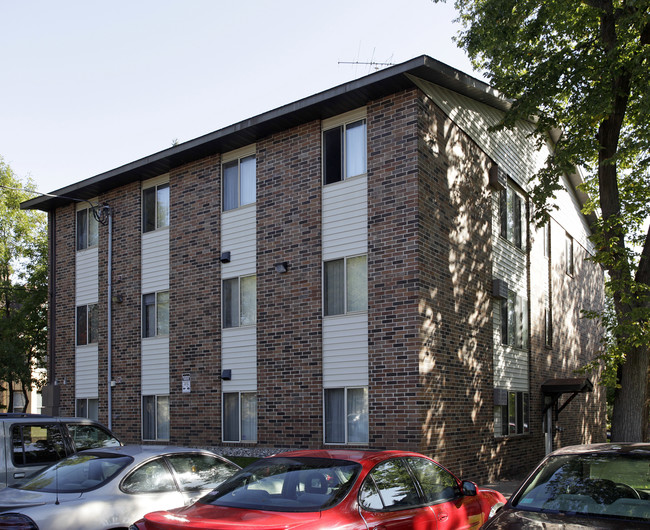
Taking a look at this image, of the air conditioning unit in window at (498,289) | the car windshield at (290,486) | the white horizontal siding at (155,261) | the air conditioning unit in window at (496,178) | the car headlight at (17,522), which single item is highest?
the air conditioning unit in window at (496,178)

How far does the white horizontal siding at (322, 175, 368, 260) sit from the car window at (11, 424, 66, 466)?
7481 millimetres

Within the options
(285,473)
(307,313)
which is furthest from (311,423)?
(285,473)

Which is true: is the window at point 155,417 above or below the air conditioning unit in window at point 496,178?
below

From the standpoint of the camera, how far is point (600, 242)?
15641mm

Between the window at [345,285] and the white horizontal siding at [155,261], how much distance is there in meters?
5.61

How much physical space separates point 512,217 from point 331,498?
1614 cm

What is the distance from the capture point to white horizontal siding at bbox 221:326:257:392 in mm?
17125

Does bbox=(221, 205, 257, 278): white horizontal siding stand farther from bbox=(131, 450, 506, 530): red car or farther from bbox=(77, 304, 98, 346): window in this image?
bbox=(131, 450, 506, 530): red car

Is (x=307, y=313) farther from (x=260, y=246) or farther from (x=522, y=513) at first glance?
(x=522, y=513)

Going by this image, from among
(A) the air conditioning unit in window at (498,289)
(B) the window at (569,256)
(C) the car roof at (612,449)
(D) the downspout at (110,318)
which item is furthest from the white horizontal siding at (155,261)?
(C) the car roof at (612,449)

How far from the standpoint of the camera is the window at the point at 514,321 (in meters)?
19.1

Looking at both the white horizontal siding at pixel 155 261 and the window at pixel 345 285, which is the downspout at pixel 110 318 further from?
the window at pixel 345 285

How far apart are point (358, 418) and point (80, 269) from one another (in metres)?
11.5

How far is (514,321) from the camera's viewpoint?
19859 millimetres
